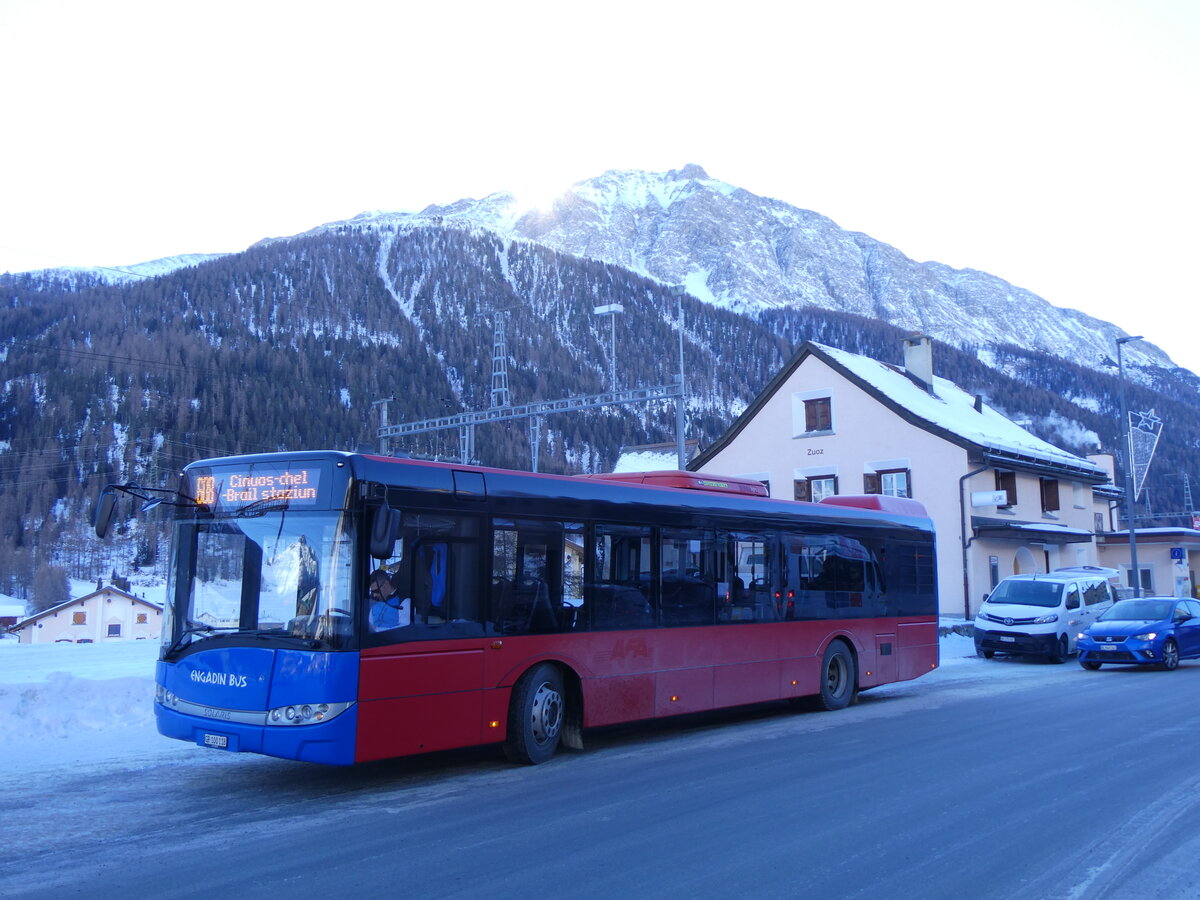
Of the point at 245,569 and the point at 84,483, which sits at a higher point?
the point at 84,483

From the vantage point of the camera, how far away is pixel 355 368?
352 ft

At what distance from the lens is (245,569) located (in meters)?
8.73

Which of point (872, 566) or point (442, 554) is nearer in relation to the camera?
point (442, 554)

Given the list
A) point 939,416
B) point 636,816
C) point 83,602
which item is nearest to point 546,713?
point 636,816

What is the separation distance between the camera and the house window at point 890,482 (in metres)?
36.6

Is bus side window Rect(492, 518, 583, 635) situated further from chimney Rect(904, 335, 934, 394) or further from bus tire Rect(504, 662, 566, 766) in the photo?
chimney Rect(904, 335, 934, 394)

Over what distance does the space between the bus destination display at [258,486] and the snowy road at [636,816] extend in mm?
2426

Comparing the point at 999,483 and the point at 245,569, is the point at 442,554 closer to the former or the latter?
the point at 245,569

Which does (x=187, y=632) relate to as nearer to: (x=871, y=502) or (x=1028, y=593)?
(x=871, y=502)

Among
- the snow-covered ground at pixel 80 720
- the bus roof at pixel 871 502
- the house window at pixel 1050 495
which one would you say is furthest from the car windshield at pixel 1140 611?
the house window at pixel 1050 495

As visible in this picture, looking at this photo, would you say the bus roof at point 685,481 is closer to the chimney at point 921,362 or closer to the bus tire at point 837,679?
the bus tire at point 837,679

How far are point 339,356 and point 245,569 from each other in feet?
350

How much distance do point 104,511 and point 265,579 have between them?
1.63m

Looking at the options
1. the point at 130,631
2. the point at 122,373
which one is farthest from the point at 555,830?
the point at 122,373
